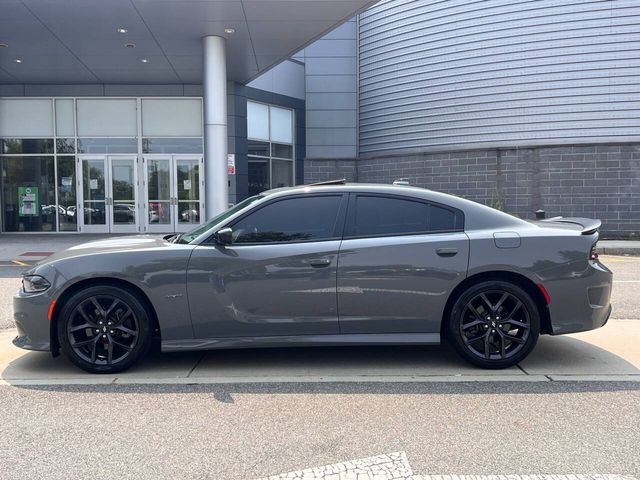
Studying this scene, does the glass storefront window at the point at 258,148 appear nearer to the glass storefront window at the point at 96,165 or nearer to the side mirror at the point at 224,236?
the glass storefront window at the point at 96,165

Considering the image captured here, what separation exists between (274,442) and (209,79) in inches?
466

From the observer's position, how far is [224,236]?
4.73 m

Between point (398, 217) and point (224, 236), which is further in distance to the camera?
point (398, 217)

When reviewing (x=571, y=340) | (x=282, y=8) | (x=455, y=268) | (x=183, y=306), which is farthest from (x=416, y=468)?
(x=282, y=8)

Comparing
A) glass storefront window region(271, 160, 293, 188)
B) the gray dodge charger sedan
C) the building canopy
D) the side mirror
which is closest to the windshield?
the gray dodge charger sedan

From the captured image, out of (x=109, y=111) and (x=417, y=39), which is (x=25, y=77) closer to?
(x=109, y=111)

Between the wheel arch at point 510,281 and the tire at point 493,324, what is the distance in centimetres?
5

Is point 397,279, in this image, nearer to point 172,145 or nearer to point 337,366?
point 337,366

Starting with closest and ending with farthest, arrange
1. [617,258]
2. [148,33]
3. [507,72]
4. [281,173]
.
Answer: [148,33] → [617,258] → [507,72] → [281,173]

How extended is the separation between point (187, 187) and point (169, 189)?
0.60 m

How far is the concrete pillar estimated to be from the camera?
1390 cm

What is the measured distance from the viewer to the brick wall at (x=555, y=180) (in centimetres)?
1659

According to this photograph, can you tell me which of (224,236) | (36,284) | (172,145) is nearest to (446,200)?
(224,236)

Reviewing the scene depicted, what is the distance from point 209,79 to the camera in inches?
549
